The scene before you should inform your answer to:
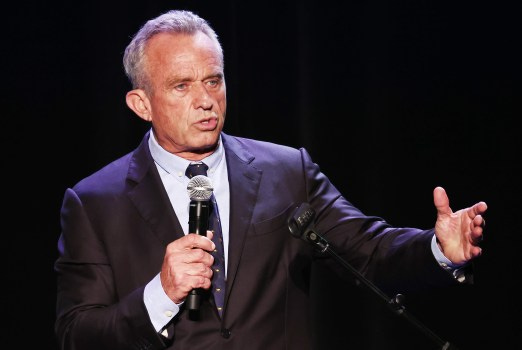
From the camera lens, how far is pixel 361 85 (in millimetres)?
3307

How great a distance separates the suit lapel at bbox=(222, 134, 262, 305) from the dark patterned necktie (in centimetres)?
2

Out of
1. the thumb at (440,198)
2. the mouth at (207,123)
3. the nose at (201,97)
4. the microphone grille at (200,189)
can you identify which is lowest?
the thumb at (440,198)

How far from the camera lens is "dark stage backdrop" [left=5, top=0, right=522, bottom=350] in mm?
3234

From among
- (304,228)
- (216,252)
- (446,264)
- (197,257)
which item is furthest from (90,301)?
(446,264)

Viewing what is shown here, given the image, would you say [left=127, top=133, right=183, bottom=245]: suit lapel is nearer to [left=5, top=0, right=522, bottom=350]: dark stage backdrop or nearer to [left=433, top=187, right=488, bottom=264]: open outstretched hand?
[left=433, top=187, right=488, bottom=264]: open outstretched hand

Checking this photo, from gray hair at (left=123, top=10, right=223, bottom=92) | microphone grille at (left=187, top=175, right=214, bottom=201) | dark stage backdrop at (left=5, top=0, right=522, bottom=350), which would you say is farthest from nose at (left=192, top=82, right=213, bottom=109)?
dark stage backdrop at (left=5, top=0, right=522, bottom=350)

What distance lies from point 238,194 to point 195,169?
5.9 inches

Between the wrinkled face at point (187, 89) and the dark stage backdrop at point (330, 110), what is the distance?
3.29ft

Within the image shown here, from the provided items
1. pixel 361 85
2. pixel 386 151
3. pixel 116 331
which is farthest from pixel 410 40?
pixel 116 331

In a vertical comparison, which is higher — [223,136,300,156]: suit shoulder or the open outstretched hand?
[223,136,300,156]: suit shoulder

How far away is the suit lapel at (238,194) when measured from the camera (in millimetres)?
2225

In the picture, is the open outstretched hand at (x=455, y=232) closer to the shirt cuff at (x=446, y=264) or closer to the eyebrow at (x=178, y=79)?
the shirt cuff at (x=446, y=264)

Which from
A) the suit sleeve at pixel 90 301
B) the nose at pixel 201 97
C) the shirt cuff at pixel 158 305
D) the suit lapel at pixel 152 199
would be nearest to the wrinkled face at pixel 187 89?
the nose at pixel 201 97

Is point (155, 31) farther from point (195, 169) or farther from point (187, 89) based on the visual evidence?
point (195, 169)
